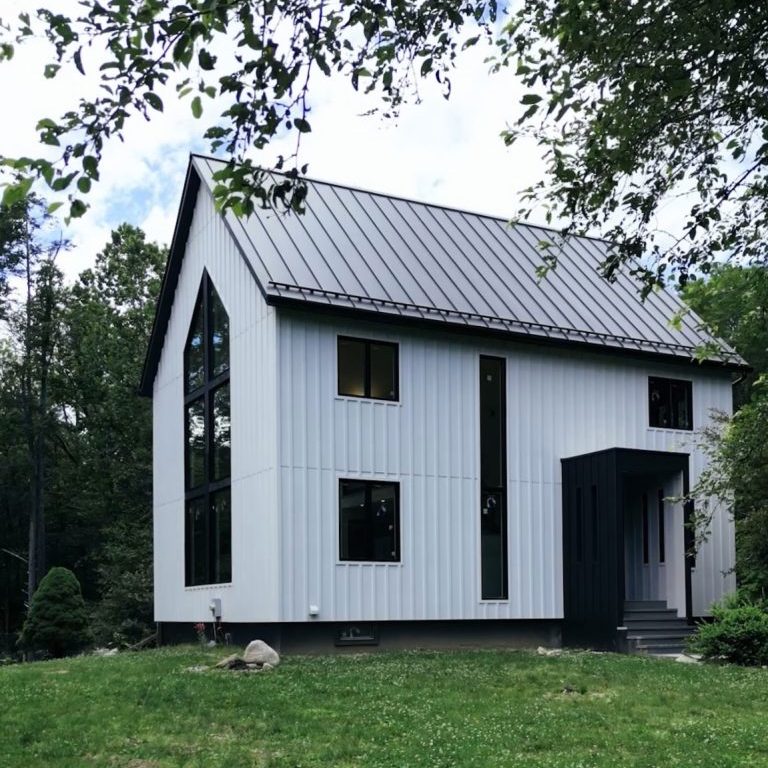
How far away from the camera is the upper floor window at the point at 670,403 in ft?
67.7

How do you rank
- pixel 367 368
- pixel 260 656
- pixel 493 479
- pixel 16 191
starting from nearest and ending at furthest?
pixel 16 191, pixel 260 656, pixel 367 368, pixel 493 479

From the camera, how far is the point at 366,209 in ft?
68.3

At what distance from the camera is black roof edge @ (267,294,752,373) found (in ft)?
54.9

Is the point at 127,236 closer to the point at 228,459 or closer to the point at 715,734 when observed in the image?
the point at 228,459

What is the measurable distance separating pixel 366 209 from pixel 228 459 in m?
5.80

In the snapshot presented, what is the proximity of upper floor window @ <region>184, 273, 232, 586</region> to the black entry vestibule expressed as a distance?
625 centimetres

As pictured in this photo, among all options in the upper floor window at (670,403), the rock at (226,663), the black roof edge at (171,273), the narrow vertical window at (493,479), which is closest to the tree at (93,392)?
the black roof edge at (171,273)

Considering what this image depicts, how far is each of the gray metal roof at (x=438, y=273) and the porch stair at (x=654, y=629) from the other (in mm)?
4836

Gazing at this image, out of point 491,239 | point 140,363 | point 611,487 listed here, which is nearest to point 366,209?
point 491,239

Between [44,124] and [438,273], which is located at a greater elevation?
[438,273]

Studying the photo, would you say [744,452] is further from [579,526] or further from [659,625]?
[659,625]

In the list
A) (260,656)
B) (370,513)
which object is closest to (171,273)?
(370,513)

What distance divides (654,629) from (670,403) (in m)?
4.88

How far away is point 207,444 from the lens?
20.0 m
